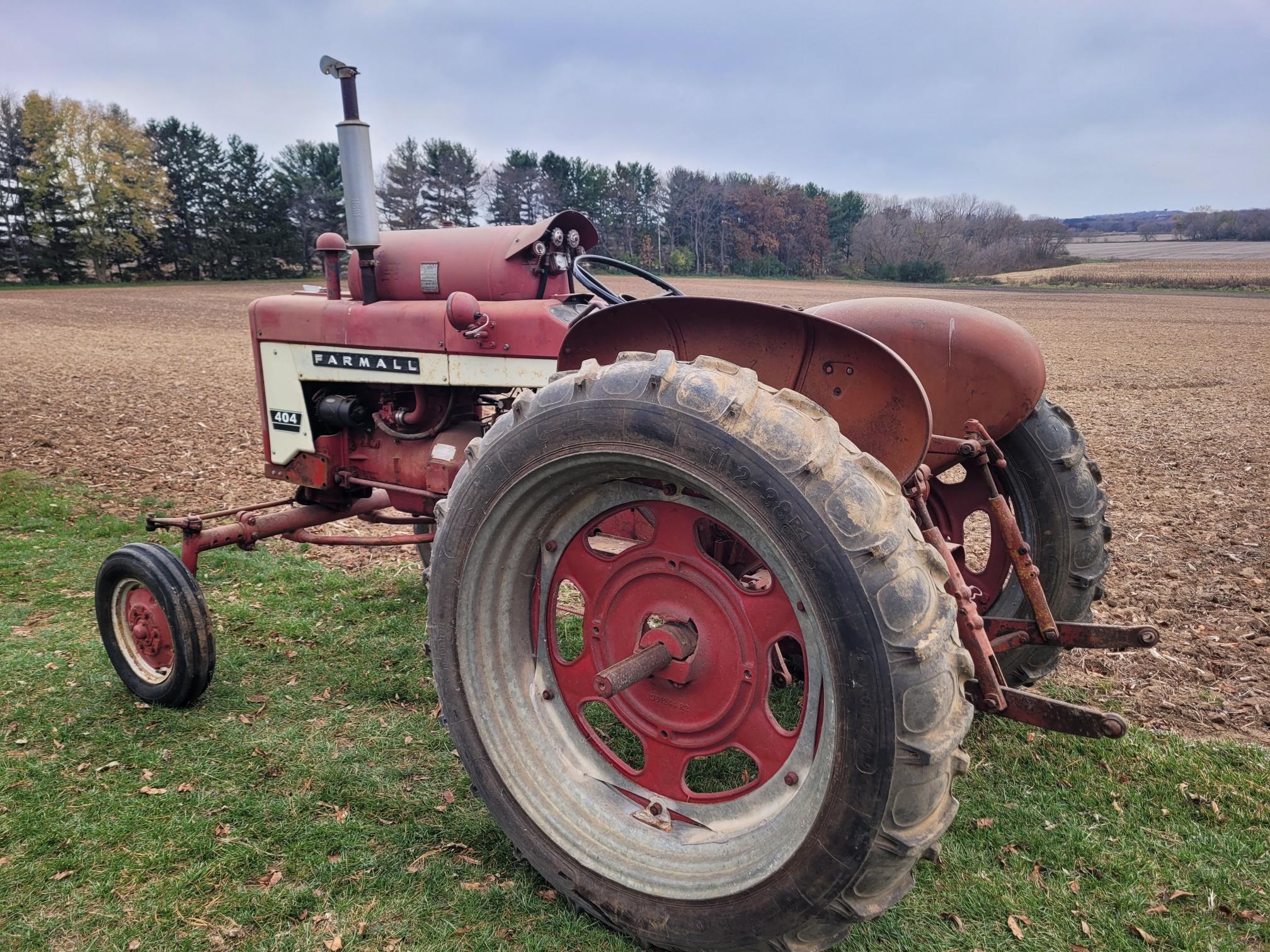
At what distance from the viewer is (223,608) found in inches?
157

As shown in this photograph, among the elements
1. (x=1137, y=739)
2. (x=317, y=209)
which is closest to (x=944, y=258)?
(x=317, y=209)

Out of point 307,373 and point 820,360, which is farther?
point 307,373

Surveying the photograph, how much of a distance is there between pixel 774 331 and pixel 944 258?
49289mm

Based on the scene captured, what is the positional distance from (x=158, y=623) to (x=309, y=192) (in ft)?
154

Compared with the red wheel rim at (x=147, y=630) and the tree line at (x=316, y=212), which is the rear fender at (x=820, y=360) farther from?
the tree line at (x=316, y=212)

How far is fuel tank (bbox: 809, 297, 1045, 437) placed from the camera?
2203mm

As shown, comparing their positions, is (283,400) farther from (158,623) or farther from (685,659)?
(685,659)

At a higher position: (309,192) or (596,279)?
(309,192)

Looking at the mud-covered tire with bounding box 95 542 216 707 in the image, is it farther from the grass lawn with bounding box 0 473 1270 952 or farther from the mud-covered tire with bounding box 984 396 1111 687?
the mud-covered tire with bounding box 984 396 1111 687

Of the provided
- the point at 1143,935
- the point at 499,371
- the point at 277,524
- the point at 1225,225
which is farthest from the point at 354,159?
the point at 1225,225

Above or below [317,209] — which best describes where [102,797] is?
below

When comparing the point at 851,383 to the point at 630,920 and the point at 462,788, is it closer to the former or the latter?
the point at 630,920

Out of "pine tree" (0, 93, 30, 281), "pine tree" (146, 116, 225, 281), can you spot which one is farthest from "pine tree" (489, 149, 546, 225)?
"pine tree" (0, 93, 30, 281)

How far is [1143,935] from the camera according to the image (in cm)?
193
